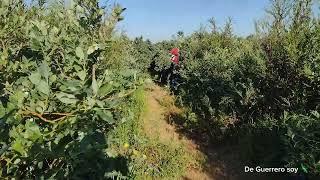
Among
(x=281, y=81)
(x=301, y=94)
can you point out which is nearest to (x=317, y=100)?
(x=301, y=94)

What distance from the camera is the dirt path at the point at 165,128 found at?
6.33 m

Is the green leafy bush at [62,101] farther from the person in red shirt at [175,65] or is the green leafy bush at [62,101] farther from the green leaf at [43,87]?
the person in red shirt at [175,65]

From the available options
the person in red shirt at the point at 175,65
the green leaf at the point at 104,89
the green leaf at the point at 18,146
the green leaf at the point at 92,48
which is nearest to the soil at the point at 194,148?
the person in red shirt at the point at 175,65

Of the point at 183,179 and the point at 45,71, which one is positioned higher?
the point at 45,71

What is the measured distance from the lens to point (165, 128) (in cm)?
856

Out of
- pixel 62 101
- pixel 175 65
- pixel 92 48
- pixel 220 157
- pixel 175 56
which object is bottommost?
pixel 220 157

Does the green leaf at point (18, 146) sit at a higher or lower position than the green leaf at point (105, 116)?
lower

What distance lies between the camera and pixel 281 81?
6.50m

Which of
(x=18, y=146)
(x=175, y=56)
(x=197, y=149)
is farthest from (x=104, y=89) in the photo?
(x=175, y=56)

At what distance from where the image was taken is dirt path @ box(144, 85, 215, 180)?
20.8 ft

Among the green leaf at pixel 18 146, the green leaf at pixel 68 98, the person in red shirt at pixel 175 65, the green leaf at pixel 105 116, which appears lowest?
the green leaf at pixel 18 146

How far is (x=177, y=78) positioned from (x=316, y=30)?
7081 millimetres

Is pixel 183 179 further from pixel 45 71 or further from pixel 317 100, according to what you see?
pixel 45 71

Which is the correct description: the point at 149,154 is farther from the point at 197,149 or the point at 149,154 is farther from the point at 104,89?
the point at 104,89
